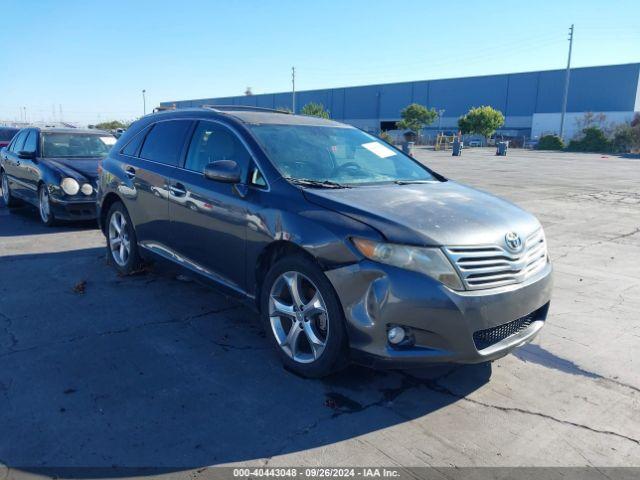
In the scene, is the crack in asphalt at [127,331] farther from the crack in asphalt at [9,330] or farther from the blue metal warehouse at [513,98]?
the blue metal warehouse at [513,98]

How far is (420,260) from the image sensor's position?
308 cm

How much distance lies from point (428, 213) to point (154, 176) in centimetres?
290

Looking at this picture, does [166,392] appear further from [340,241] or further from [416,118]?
[416,118]

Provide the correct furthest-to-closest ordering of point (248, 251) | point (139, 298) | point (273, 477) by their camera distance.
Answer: point (139, 298) → point (248, 251) → point (273, 477)

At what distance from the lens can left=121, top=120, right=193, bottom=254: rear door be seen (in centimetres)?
497

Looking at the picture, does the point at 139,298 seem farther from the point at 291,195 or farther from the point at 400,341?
the point at 400,341

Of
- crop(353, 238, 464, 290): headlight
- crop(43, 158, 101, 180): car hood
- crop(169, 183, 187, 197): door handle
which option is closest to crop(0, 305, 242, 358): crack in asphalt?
crop(169, 183, 187, 197): door handle

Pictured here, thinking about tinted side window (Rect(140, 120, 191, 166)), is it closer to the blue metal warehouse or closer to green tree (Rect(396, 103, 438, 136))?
green tree (Rect(396, 103, 438, 136))

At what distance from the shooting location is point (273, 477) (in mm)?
2615

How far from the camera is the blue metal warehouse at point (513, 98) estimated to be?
66.1m


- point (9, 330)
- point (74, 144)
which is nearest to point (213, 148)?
point (9, 330)

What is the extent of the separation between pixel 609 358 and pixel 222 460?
3096 mm

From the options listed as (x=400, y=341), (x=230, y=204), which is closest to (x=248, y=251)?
(x=230, y=204)

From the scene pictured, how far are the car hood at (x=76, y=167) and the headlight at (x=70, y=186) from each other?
3.9 inches
